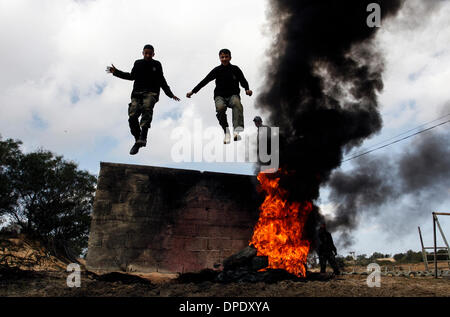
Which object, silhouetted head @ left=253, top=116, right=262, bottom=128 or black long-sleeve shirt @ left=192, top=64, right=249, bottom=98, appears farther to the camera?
silhouetted head @ left=253, top=116, right=262, bottom=128

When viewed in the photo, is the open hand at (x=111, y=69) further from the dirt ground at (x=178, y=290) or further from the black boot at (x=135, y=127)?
the dirt ground at (x=178, y=290)

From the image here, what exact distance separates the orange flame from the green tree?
19165mm

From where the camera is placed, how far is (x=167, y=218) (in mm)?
9188

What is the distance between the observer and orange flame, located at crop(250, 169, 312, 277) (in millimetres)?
8234

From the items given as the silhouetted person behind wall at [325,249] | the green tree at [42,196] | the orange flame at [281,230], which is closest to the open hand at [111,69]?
the orange flame at [281,230]

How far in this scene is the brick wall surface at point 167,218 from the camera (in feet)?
28.2

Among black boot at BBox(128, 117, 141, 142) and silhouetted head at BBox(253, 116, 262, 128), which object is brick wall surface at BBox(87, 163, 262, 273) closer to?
silhouetted head at BBox(253, 116, 262, 128)

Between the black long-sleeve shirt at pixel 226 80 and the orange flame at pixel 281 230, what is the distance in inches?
142

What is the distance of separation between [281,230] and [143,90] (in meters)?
5.17

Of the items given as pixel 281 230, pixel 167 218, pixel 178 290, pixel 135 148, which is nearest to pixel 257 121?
pixel 281 230

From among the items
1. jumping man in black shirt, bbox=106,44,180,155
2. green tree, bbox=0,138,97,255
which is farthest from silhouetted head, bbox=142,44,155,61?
green tree, bbox=0,138,97,255

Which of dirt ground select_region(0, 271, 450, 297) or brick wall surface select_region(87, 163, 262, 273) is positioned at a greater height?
brick wall surface select_region(87, 163, 262, 273)
